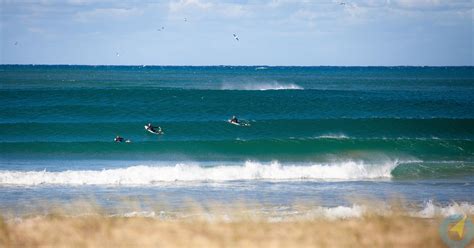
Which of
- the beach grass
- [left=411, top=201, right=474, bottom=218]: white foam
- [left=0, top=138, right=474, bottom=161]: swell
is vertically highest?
[left=0, top=138, right=474, bottom=161]: swell

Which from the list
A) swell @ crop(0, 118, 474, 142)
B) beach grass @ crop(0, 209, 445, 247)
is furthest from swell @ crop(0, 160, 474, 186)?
swell @ crop(0, 118, 474, 142)

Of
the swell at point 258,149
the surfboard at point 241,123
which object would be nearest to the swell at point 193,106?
the surfboard at point 241,123

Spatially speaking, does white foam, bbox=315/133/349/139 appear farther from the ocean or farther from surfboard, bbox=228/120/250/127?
surfboard, bbox=228/120/250/127

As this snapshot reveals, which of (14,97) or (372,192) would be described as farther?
(14,97)

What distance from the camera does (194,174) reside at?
18.8 m

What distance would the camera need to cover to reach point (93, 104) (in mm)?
→ 35719

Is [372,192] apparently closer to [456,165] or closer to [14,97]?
[456,165]

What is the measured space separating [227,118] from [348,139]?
330 inches

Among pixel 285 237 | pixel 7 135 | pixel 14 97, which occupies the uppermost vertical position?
pixel 14 97

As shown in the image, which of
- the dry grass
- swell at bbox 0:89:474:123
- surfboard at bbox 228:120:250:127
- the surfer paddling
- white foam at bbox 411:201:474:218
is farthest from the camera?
swell at bbox 0:89:474:123

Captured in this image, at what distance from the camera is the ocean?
15.2 metres

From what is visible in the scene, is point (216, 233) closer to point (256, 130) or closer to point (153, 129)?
point (153, 129)

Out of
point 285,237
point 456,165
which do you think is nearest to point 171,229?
point 285,237

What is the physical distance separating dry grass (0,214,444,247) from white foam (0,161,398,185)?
7.10m
